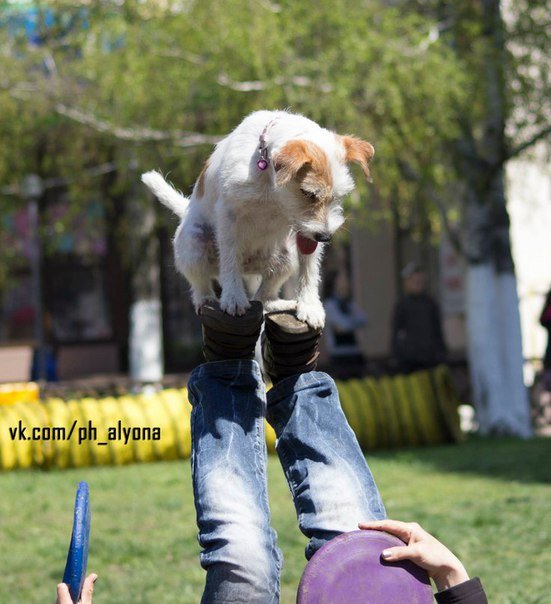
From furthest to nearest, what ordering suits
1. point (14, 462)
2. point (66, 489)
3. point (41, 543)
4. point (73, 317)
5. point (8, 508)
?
1. point (73, 317)
2. point (14, 462)
3. point (66, 489)
4. point (8, 508)
5. point (41, 543)

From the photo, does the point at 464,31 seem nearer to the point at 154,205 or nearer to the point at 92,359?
the point at 154,205

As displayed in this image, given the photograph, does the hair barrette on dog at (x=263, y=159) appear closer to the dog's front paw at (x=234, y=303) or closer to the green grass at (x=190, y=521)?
the dog's front paw at (x=234, y=303)

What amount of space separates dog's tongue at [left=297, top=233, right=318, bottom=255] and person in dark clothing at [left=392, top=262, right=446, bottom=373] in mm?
8786

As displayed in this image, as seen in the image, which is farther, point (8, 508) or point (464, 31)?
point (464, 31)

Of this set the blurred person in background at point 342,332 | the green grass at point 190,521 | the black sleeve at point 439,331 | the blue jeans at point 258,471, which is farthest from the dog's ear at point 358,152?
the black sleeve at point 439,331

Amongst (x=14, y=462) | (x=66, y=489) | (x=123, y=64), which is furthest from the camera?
(x=123, y=64)

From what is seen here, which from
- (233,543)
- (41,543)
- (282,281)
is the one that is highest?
(282,281)

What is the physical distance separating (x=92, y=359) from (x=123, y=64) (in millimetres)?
7853

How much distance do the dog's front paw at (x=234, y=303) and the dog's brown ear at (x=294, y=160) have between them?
0.40m

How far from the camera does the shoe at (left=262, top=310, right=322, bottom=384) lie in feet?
9.29

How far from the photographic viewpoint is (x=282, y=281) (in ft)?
10.4

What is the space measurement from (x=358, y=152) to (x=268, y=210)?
30cm

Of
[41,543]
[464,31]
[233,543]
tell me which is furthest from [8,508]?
[464,31]

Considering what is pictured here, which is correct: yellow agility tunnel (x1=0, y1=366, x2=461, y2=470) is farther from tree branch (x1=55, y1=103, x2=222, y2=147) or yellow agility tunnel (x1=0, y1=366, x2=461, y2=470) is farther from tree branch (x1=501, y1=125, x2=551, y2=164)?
tree branch (x1=55, y1=103, x2=222, y2=147)
